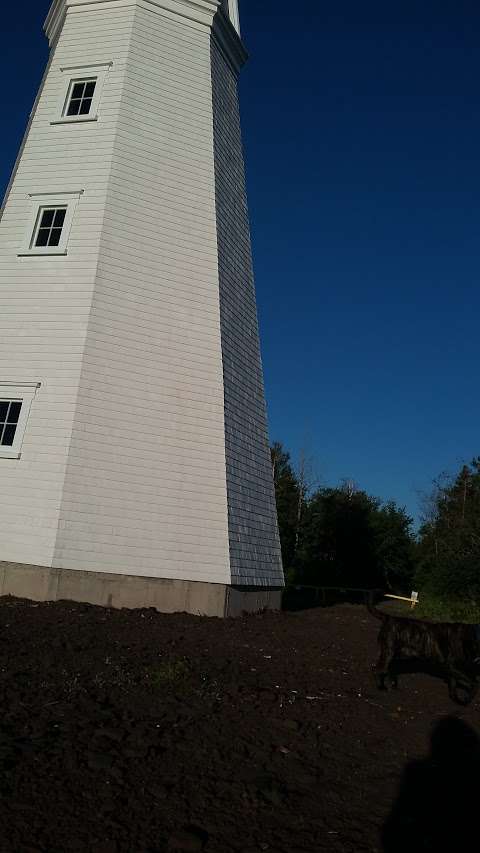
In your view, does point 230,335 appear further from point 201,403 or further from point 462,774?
point 462,774

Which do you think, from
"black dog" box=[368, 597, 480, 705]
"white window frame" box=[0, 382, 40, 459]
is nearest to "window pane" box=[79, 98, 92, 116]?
"white window frame" box=[0, 382, 40, 459]

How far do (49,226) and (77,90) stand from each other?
146 inches

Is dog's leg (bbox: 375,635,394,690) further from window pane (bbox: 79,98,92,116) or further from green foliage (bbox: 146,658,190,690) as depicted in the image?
window pane (bbox: 79,98,92,116)

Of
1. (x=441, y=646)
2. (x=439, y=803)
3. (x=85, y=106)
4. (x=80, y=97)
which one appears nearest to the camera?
(x=439, y=803)

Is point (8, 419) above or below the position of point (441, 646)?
above

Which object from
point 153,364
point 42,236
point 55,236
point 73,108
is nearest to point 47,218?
point 42,236

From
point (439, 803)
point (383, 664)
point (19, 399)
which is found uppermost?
point (19, 399)

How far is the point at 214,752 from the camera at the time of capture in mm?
4852

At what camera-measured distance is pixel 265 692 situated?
666cm

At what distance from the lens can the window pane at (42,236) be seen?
13.1 metres

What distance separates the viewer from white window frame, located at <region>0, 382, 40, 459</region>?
1122 centimetres

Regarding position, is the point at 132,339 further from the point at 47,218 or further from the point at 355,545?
the point at 355,545

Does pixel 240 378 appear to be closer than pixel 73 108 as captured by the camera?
Yes

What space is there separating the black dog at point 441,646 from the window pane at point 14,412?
24.1 feet
